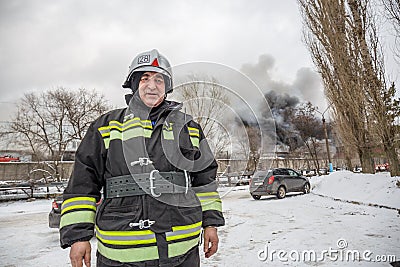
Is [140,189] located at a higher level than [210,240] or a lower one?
higher

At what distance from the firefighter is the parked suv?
983 cm

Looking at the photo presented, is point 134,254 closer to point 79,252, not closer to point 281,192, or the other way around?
point 79,252

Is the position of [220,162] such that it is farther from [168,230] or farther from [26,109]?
[26,109]

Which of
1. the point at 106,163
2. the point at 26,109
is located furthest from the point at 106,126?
the point at 26,109

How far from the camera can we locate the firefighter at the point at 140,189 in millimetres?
1555

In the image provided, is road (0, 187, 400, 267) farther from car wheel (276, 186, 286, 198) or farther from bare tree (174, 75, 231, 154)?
car wheel (276, 186, 286, 198)

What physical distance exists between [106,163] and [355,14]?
12151 mm

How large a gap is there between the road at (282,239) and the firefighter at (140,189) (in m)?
0.73

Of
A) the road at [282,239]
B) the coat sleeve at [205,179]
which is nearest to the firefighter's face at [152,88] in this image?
the coat sleeve at [205,179]

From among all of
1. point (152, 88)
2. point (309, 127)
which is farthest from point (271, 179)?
point (309, 127)

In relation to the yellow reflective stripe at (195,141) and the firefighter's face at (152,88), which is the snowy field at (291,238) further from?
the firefighter's face at (152,88)

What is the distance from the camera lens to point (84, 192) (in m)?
1.64

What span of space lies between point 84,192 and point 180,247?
63 cm

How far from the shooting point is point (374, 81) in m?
9.72
